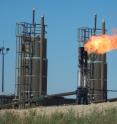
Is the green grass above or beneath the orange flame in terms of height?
beneath

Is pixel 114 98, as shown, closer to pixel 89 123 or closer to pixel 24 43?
pixel 24 43

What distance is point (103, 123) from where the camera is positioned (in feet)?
50.2

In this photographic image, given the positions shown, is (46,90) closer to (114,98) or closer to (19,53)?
(19,53)

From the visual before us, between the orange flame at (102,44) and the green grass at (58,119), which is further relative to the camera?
the orange flame at (102,44)

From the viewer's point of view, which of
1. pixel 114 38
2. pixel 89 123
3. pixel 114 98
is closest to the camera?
pixel 89 123

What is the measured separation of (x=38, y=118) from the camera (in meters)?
15.8

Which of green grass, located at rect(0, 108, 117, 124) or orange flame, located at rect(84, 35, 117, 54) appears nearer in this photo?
green grass, located at rect(0, 108, 117, 124)

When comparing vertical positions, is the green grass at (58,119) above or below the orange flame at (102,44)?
below

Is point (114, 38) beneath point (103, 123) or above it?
above

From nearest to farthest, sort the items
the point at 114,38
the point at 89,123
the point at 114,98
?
1. the point at 89,123
2. the point at 114,38
3. the point at 114,98

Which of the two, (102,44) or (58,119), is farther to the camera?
(102,44)

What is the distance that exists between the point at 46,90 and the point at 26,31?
7984 mm

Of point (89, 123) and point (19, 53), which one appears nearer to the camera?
point (89, 123)

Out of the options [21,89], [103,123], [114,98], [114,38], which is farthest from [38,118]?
[21,89]
